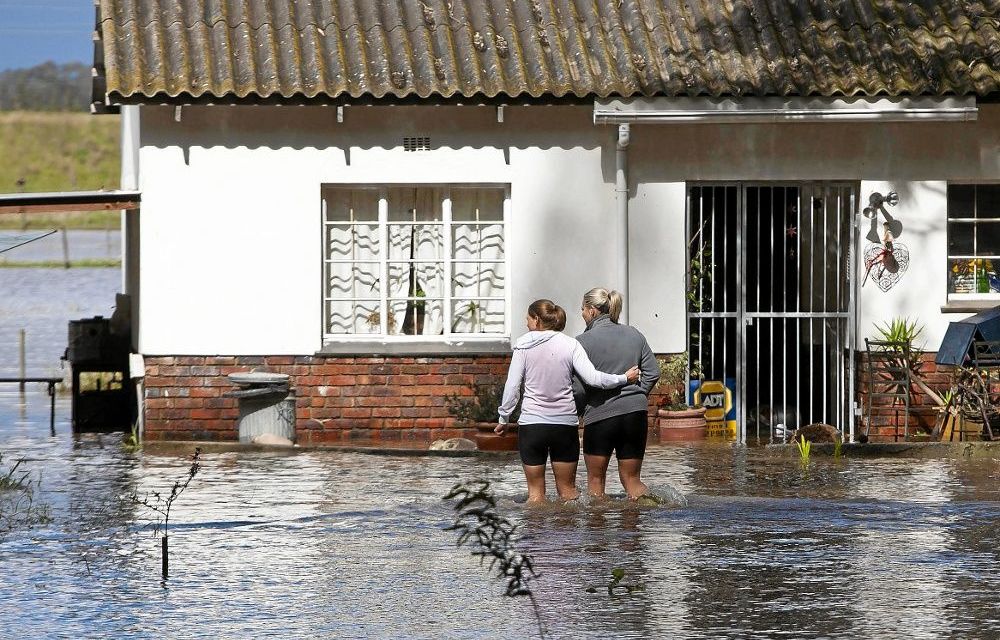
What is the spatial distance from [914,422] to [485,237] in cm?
453

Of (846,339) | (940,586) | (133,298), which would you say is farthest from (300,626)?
(133,298)

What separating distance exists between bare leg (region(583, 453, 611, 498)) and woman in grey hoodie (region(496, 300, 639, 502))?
131mm

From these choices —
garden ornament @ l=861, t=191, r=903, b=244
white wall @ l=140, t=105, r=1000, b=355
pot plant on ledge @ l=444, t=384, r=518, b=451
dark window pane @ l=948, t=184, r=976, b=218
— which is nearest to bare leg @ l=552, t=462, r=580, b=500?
pot plant on ledge @ l=444, t=384, r=518, b=451

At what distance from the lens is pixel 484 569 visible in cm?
991

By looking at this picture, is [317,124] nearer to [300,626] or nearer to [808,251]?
[808,251]

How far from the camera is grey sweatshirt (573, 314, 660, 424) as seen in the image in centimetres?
1221

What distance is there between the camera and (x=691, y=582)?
31.3 ft

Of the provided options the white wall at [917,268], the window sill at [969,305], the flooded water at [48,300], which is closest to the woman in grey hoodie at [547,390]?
the white wall at [917,268]

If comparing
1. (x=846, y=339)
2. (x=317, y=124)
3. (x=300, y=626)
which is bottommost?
(x=300, y=626)

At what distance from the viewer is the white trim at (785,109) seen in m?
16.5

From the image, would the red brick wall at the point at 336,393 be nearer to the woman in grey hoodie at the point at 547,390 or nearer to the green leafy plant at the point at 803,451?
the green leafy plant at the point at 803,451

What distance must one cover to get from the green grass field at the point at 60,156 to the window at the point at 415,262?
6760cm

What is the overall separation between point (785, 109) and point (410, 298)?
13.2ft

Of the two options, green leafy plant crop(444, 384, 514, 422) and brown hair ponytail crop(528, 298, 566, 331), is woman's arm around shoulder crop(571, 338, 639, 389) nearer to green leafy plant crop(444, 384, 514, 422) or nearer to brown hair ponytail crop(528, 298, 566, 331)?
brown hair ponytail crop(528, 298, 566, 331)
